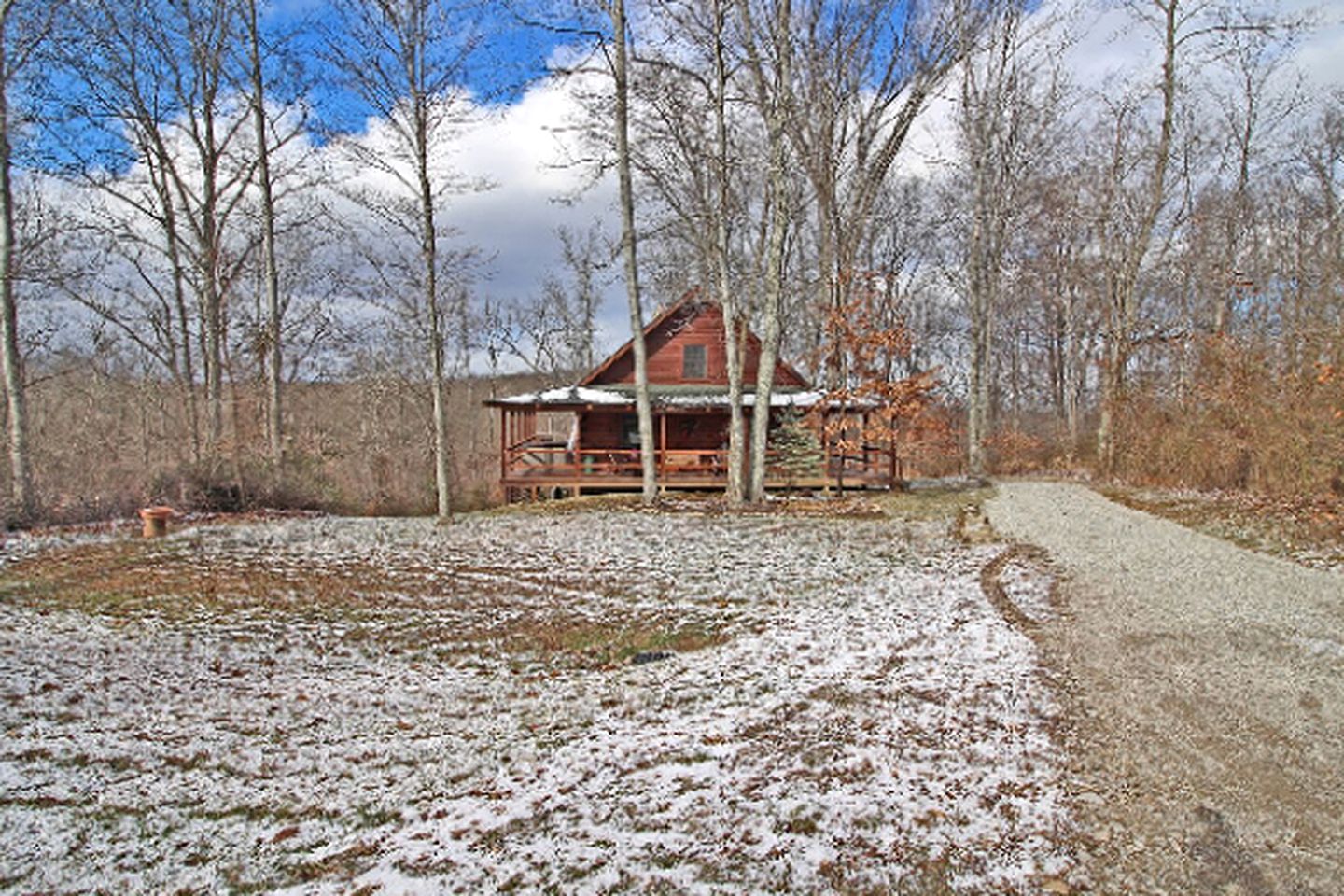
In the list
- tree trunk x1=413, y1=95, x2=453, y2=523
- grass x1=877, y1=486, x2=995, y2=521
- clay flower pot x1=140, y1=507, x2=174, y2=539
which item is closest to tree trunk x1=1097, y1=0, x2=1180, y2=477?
grass x1=877, y1=486, x2=995, y2=521

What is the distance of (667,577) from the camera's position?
8.66 m

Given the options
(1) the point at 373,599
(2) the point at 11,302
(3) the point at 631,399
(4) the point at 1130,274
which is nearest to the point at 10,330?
(2) the point at 11,302

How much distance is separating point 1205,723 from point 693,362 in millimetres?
19989

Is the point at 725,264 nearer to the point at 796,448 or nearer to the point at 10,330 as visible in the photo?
the point at 796,448

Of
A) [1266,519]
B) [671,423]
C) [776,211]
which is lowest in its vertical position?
[1266,519]

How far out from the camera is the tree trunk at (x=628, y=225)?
14.2 m

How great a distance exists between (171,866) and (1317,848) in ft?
14.9

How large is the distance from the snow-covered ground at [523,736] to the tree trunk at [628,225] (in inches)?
278

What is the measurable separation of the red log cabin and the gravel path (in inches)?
388

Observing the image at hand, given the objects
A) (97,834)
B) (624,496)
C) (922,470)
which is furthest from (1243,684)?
(922,470)

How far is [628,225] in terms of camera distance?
1468 centimetres

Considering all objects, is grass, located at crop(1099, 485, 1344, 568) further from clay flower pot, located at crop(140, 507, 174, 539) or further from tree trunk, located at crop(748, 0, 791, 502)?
clay flower pot, located at crop(140, 507, 174, 539)

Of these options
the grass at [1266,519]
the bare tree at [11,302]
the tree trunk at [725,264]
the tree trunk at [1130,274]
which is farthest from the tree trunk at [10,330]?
the tree trunk at [1130,274]

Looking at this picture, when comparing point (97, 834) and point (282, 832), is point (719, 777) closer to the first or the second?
point (282, 832)
